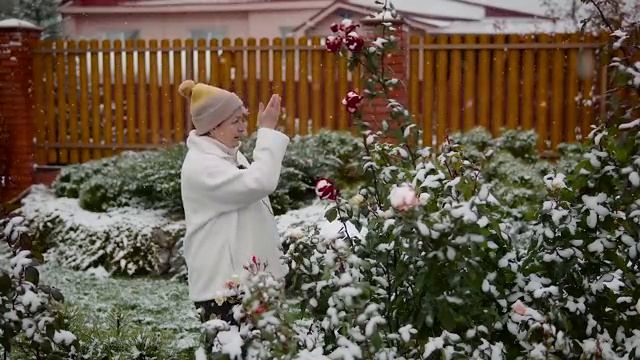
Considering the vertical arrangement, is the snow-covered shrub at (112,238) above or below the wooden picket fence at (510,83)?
below

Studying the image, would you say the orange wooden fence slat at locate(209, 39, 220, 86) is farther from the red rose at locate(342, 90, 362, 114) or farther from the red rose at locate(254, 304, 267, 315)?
the red rose at locate(254, 304, 267, 315)

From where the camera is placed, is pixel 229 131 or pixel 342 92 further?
pixel 342 92

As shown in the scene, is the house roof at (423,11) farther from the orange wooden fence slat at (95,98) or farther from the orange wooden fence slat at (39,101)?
the orange wooden fence slat at (39,101)

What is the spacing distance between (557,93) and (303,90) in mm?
2992

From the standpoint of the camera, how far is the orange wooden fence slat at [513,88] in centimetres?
1004

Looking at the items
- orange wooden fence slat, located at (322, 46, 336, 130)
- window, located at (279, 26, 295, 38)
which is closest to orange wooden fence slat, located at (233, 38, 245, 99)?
orange wooden fence slat, located at (322, 46, 336, 130)

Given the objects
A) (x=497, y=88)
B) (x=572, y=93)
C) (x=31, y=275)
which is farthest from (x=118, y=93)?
(x=31, y=275)

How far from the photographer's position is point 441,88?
1017 centimetres

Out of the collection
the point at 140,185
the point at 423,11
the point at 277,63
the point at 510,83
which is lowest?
the point at 140,185

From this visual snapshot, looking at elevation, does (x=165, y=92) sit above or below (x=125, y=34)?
below

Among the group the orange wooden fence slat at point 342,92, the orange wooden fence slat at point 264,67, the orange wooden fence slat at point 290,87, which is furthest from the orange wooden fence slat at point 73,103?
the orange wooden fence slat at point 342,92

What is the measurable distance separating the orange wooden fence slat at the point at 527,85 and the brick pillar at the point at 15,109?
5.91 m

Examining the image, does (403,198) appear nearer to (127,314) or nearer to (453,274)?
(453,274)

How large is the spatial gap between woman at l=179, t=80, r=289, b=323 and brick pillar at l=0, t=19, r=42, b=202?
7636 mm
